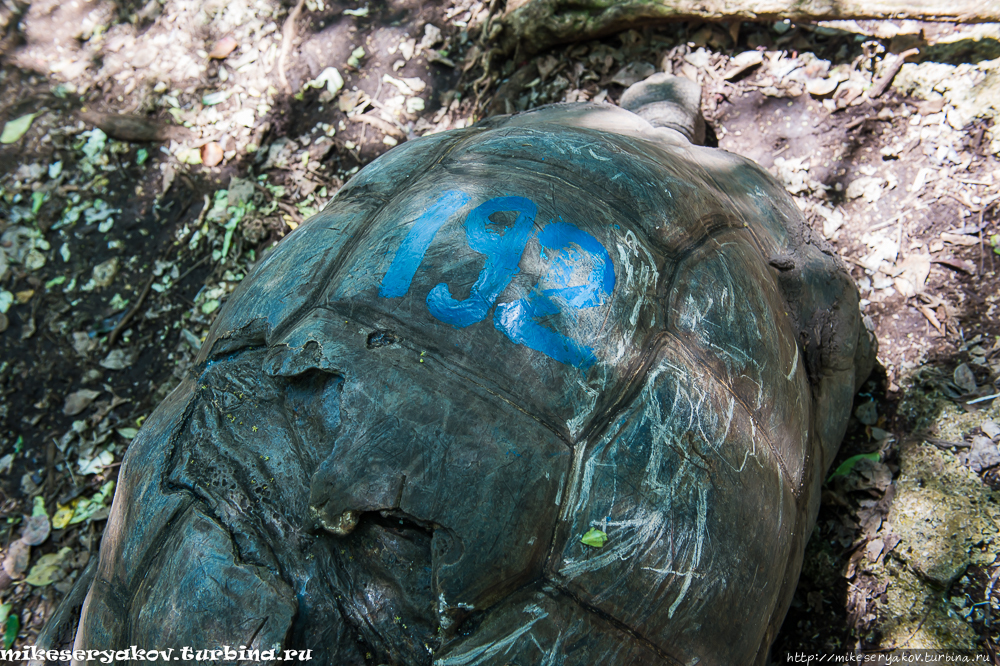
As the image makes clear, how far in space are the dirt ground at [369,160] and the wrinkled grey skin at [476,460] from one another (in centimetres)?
67

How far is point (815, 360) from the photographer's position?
2182mm

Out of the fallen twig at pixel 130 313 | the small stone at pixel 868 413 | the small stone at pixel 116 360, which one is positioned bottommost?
the small stone at pixel 868 413

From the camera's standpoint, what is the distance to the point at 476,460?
138cm

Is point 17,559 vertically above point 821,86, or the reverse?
point 821,86

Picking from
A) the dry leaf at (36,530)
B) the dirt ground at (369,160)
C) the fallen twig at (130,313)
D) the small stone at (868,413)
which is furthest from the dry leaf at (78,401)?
the small stone at (868,413)

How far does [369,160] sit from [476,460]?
261 centimetres

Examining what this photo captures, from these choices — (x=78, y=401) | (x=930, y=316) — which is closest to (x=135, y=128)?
(x=78, y=401)

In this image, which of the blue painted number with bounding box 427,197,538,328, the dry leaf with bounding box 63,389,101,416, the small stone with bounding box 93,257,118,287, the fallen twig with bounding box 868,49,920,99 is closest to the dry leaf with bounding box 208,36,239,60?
the small stone with bounding box 93,257,118,287

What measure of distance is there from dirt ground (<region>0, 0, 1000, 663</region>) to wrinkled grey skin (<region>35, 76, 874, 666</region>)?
26.4 inches

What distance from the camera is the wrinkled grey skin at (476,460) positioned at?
1.36 metres

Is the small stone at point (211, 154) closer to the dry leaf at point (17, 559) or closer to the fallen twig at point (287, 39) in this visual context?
the fallen twig at point (287, 39)

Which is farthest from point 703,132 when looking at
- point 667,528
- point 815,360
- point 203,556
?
point 203,556

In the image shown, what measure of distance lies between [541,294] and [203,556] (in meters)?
1.03

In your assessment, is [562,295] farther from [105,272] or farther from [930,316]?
[105,272]
